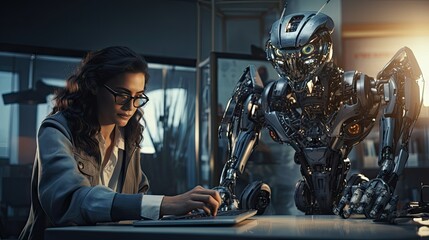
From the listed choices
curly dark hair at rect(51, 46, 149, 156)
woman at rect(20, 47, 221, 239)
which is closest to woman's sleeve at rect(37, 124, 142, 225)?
woman at rect(20, 47, 221, 239)

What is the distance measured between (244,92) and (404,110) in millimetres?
458

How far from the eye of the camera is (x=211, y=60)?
3133mm

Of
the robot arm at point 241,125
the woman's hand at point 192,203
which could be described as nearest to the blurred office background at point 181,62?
the robot arm at point 241,125

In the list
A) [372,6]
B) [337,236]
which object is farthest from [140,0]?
[337,236]

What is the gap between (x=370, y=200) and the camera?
127 cm

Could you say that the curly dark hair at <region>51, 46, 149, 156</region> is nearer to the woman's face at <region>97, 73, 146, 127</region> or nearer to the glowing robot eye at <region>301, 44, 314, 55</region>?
the woman's face at <region>97, 73, 146, 127</region>

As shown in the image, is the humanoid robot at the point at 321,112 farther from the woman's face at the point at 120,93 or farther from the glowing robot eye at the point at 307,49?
the woman's face at the point at 120,93

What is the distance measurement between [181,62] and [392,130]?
2.63 m

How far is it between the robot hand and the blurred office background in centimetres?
165

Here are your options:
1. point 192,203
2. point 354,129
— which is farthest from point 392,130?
point 192,203

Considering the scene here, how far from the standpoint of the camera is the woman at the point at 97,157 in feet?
3.68

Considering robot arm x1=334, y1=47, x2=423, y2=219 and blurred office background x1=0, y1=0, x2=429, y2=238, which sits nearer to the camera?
robot arm x1=334, y1=47, x2=423, y2=219

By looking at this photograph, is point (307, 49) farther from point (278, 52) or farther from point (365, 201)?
point (365, 201)

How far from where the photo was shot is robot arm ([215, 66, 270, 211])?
165cm
